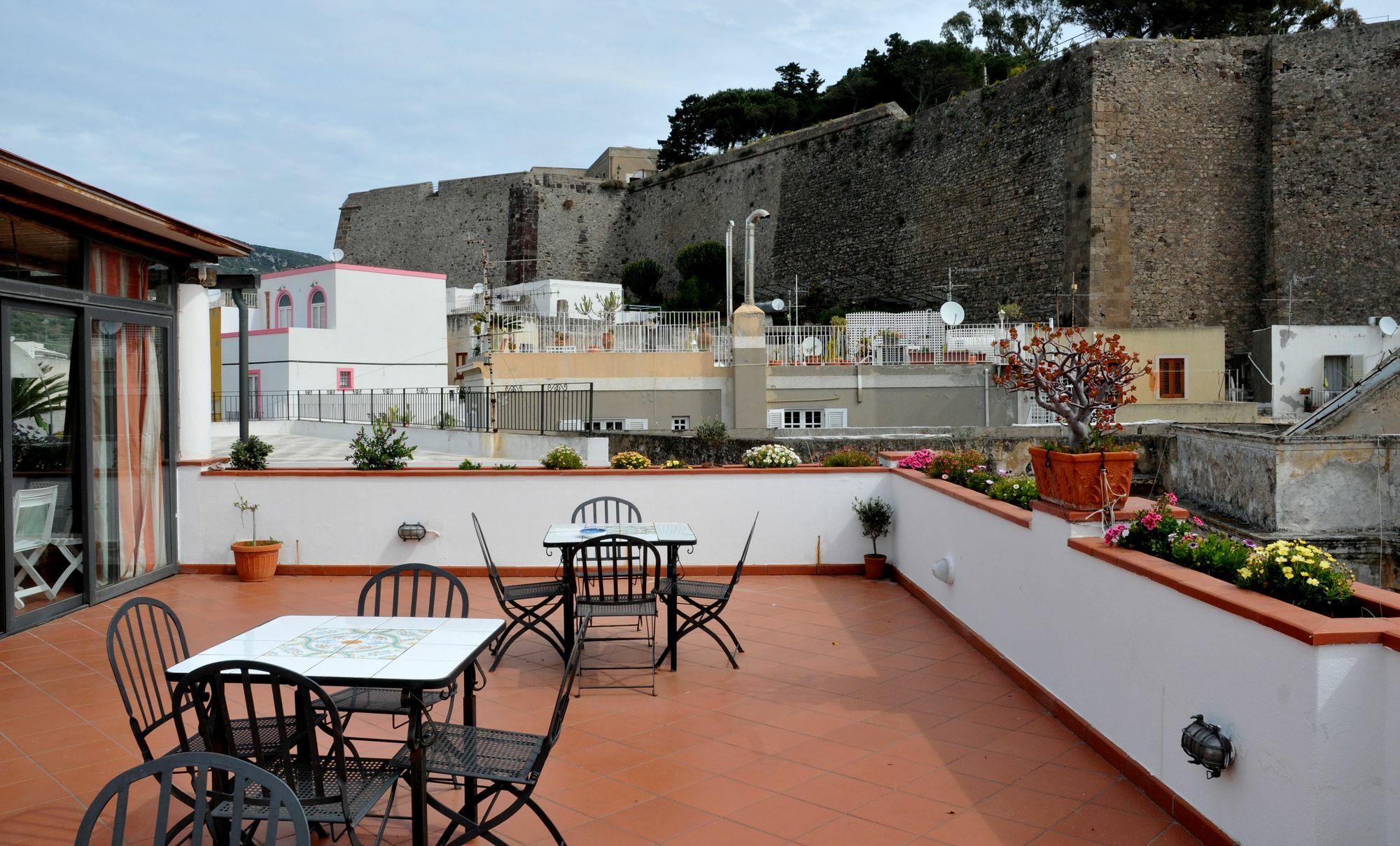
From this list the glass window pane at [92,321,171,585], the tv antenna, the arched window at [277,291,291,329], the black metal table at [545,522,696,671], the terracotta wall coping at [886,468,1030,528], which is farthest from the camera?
the arched window at [277,291,291,329]

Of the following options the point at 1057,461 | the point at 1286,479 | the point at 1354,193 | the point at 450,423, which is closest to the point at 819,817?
the point at 1057,461

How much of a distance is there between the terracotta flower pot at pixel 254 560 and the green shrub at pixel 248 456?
67 centimetres

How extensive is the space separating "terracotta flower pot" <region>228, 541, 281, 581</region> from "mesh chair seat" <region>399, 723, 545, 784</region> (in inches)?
181

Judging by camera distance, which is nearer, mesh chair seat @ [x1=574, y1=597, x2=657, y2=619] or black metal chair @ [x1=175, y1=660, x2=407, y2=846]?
black metal chair @ [x1=175, y1=660, x2=407, y2=846]

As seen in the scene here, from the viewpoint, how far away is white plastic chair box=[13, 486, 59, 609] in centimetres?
563

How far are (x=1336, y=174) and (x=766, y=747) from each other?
76.3 feet

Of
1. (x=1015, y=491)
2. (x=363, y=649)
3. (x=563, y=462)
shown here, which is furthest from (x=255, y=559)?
(x=1015, y=491)

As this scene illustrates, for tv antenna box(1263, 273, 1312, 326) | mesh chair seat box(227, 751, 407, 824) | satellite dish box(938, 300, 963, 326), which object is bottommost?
mesh chair seat box(227, 751, 407, 824)

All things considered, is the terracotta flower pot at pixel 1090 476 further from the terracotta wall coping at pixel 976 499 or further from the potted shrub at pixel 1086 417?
the terracotta wall coping at pixel 976 499

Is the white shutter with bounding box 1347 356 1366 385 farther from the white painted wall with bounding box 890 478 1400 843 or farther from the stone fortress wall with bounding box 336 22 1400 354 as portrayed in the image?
the white painted wall with bounding box 890 478 1400 843

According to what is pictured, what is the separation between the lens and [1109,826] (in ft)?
10.4

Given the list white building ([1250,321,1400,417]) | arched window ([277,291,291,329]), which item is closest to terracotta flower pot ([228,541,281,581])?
white building ([1250,321,1400,417])

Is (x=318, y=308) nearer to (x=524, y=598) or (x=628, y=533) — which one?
(x=524, y=598)

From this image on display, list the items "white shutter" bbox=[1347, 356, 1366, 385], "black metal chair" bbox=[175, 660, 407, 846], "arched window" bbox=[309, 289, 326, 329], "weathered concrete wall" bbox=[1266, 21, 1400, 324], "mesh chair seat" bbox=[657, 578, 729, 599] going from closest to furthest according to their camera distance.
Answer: "black metal chair" bbox=[175, 660, 407, 846] < "mesh chair seat" bbox=[657, 578, 729, 599] < "white shutter" bbox=[1347, 356, 1366, 385] < "weathered concrete wall" bbox=[1266, 21, 1400, 324] < "arched window" bbox=[309, 289, 326, 329]
